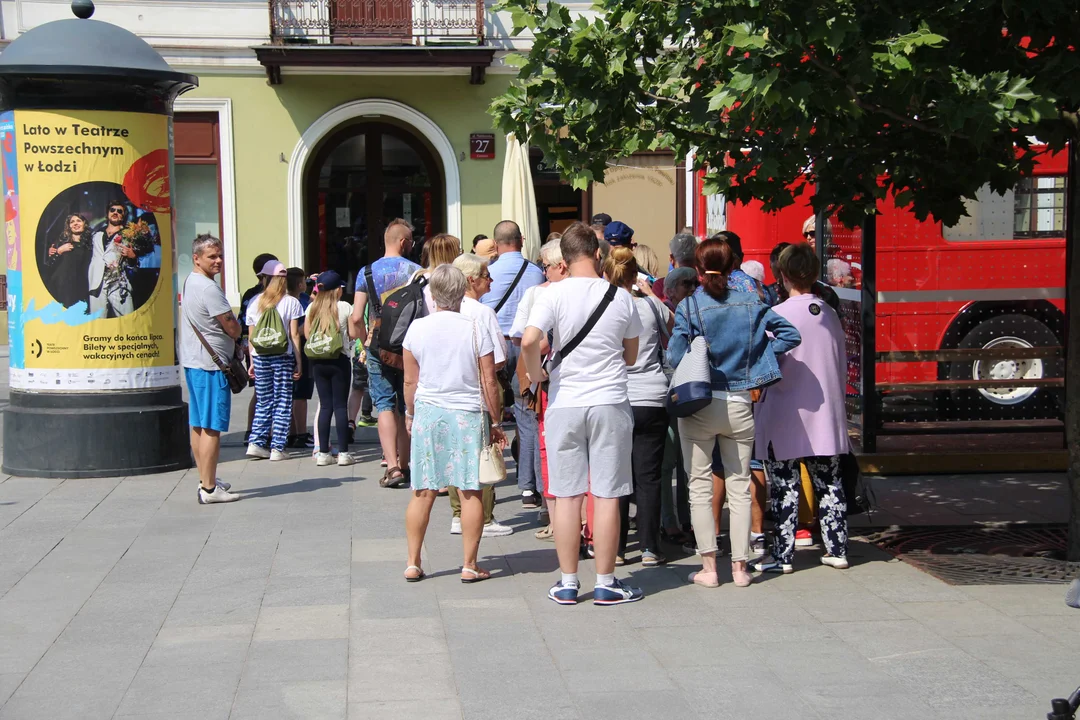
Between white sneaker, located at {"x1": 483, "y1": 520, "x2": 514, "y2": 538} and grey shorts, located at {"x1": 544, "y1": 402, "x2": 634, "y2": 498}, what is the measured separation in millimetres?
1723

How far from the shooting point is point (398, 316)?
8.20 m

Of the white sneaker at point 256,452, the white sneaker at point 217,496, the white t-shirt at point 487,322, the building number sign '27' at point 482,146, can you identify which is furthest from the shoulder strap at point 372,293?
the building number sign '27' at point 482,146

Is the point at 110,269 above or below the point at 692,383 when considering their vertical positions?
above

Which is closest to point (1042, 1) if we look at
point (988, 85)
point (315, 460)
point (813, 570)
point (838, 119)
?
point (988, 85)

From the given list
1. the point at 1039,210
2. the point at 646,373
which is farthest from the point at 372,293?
the point at 1039,210

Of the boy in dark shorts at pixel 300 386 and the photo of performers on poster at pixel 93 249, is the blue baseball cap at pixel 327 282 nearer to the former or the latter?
the boy in dark shorts at pixel 300 386

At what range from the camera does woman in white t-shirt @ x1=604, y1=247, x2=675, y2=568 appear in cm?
666

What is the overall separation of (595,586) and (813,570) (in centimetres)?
134

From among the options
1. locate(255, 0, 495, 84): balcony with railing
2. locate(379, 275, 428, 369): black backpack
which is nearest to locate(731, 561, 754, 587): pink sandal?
locate(379, 275, 428, 369): black backpack

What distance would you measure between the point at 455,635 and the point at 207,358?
3.68 metres

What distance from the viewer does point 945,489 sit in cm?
889

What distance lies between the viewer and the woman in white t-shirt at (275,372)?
33.8 feet

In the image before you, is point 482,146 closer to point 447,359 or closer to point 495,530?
point 495,530

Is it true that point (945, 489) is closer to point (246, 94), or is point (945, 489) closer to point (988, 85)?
point (988, 85)
